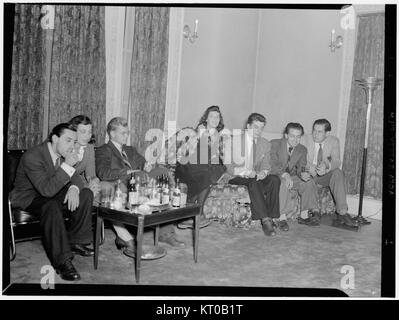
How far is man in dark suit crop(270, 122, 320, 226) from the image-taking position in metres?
5.31

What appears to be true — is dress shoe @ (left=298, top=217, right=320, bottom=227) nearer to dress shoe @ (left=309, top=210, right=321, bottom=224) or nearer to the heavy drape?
dress shoe @ (left=309, top=210, right=321, bottom=224)

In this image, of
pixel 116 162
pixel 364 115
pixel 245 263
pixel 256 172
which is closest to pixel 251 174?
pixel 256 172

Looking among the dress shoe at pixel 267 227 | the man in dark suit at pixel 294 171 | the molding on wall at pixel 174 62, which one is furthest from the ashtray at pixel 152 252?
the molding on wall at pixel 174 62

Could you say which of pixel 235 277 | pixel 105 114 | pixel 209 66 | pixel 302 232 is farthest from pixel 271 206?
pixel 209 66

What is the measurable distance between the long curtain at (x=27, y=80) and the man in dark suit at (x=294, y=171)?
2.77 meters

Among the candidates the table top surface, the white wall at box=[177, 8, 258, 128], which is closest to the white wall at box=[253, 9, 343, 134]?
the white wall at box=[177, 8, 258, 128]

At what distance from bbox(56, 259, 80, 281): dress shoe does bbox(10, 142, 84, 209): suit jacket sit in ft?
1.87

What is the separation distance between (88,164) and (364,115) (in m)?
3.75

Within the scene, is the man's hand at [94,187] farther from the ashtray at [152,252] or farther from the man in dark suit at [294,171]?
the man in dark suit at [294,171]

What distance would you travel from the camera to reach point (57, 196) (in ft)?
12.5

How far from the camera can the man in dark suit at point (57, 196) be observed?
3.32 meters

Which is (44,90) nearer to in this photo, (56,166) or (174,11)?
(56,166)

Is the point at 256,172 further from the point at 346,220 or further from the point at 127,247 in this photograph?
the point at 127,247

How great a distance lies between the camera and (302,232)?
4965 millimetres
